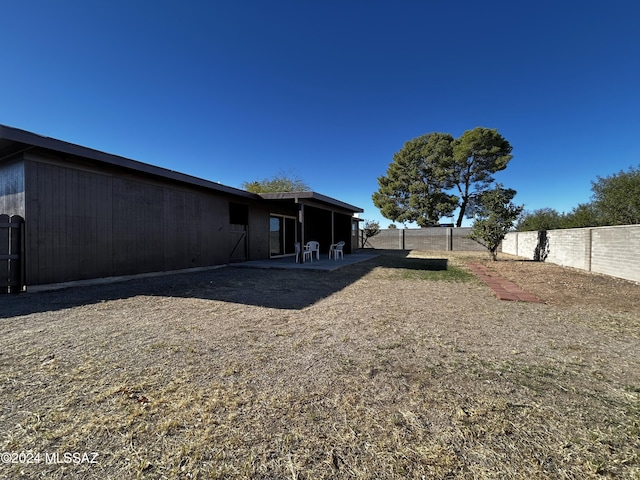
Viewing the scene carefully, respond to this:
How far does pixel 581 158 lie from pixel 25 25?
1005 inches

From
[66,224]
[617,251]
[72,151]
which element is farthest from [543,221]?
[66,224]

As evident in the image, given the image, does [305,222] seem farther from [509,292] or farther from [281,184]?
[281,184]

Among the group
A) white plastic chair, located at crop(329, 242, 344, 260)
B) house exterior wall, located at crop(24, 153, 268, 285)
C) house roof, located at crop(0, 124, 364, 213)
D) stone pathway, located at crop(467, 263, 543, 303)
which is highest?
house roof, located at crop(0, 124, 364, 213)

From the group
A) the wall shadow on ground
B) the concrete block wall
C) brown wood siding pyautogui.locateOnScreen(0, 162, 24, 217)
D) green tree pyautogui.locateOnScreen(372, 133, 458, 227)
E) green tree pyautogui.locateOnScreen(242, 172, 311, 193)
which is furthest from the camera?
green tree pyautogui.locateOnScreen(242, 172, 311, 193)

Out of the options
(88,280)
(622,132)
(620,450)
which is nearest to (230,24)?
(88,280)

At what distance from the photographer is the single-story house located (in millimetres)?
5051

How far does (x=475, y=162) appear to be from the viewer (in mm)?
20375

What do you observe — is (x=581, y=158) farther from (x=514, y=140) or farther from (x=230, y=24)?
(x=230, y=24)

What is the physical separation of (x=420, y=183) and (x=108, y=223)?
21.3m

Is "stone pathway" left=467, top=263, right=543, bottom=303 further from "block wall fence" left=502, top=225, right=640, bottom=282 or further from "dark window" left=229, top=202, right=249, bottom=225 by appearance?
"dark window" left=229, top=202, right=249, bottom=225

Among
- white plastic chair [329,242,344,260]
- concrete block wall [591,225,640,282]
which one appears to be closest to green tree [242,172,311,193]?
white plastic chair [329,242,344,260]

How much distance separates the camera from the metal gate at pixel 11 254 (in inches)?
188

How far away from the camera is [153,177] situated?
7.20 m

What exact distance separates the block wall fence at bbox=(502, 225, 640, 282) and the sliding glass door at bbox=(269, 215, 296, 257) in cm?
1126
